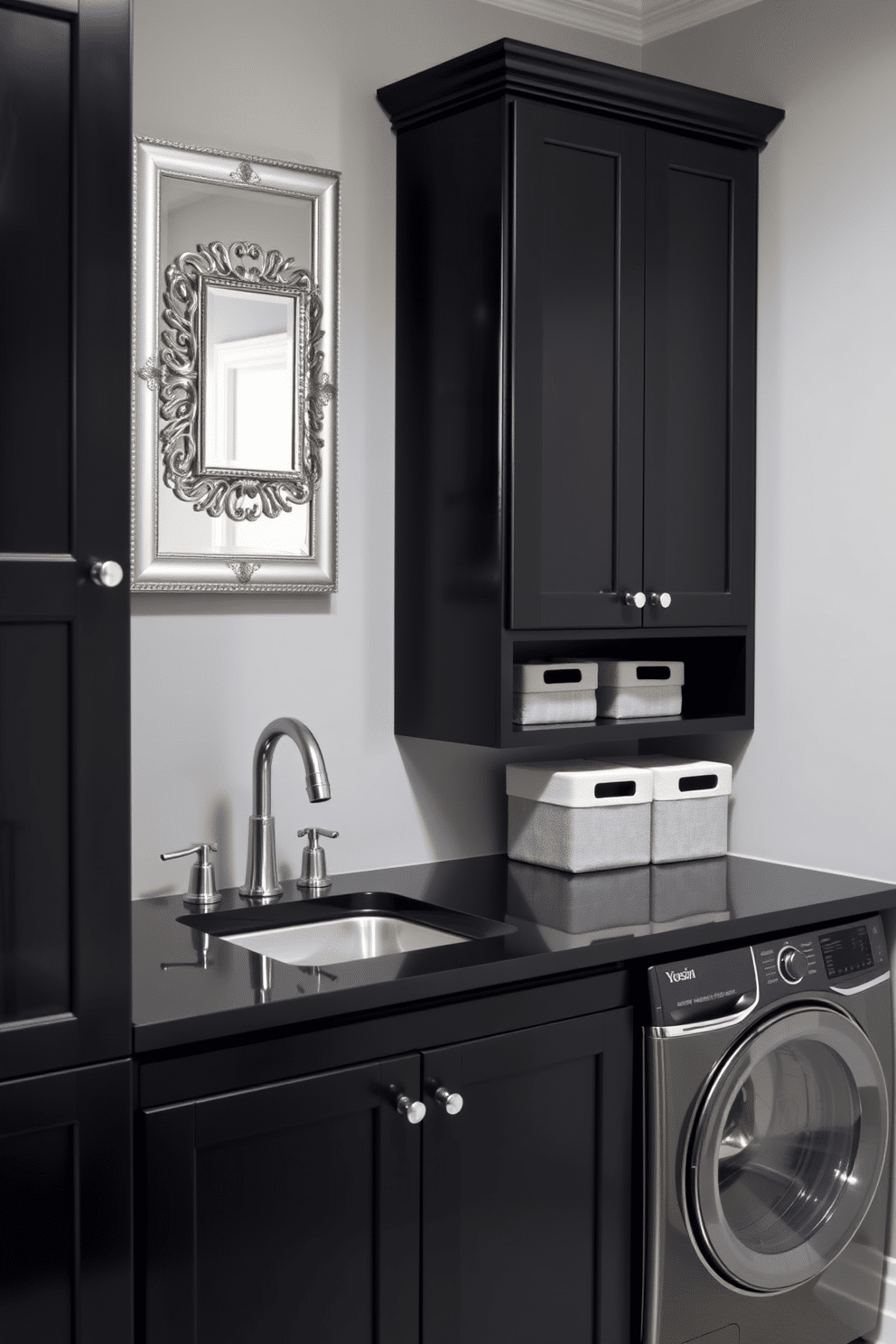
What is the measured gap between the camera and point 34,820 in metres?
1.69

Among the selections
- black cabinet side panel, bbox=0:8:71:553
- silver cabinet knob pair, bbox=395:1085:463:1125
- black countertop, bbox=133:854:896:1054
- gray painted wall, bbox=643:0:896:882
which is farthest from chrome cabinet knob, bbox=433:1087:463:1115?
gray painted wall, bbox=643:0:896:882

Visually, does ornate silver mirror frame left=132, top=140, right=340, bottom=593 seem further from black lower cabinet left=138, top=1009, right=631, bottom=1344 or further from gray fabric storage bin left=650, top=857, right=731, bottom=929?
black lower cabinet left=138, top=1009, right=631, bottom=1344

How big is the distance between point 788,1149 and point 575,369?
147cm

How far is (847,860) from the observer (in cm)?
277

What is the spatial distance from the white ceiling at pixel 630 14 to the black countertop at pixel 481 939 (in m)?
1.79

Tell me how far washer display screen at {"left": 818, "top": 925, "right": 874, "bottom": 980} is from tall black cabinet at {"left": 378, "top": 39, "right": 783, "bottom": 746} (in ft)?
1.68

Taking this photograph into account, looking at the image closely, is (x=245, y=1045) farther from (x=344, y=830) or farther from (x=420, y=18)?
(x=420, y=18)

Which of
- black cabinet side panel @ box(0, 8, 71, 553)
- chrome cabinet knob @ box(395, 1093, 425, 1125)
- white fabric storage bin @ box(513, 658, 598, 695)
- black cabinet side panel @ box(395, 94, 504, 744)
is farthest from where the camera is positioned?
white fabric storage bin @ box(513, 658, 598, 695)

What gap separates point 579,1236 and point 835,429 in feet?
5.19

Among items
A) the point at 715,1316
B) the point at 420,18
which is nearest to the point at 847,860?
the point at 715,1316

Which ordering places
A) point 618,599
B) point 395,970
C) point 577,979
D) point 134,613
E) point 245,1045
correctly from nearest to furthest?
point 245,1045 → point 395,970 → point 577,979 → point 134,613 → point 618,599

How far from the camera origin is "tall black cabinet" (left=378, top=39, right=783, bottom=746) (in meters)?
2.50

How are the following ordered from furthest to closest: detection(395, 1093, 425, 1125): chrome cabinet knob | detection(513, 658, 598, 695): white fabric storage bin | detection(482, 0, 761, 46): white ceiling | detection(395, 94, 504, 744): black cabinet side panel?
detection(482, 0, 761, 46): white ceiling < detection(513, 658, 598, 695): white fabric storage bin < detection(395, 94, 504, 744): black cabinet side panel < detection(395, 1093, 425, 1125): chrome cabinet knob

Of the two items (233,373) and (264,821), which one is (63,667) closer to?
(264,821)
